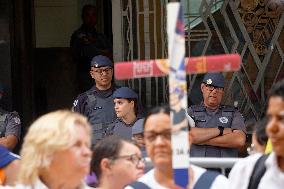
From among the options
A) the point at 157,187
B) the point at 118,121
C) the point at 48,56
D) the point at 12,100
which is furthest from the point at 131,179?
the point at 48,56

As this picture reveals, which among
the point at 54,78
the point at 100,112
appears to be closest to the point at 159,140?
the point at 100,112

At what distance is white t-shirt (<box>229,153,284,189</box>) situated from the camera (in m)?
3.48

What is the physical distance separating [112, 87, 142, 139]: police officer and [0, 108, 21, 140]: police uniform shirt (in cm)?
111

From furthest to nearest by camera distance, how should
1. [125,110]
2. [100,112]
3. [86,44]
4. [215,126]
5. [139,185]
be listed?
[86,44] < [100,112] < [125,110] < [215,126] < [139,185]

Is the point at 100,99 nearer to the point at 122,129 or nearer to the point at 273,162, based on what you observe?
the point at 122,129

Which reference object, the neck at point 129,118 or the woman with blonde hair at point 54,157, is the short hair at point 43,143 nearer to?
the woman with blonde hair at point 54,157

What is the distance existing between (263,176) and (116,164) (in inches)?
36.5

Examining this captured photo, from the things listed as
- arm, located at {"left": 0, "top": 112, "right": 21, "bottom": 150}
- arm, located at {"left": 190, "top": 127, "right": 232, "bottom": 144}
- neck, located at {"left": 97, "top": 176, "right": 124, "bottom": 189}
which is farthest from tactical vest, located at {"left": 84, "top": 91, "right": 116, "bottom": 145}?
neck, located at {"left": 97, "top": 176, "right": 124, "bottom": 189}

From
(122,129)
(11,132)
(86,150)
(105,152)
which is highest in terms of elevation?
(86,150)

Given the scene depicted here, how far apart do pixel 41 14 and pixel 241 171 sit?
649cm

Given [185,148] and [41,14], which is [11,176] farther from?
[41,14]

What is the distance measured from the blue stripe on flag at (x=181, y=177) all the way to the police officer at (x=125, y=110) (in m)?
3.19

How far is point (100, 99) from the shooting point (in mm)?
7309

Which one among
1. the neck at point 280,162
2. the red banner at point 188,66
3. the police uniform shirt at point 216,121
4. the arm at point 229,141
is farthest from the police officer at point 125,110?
the red banner at point 188,66
